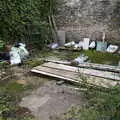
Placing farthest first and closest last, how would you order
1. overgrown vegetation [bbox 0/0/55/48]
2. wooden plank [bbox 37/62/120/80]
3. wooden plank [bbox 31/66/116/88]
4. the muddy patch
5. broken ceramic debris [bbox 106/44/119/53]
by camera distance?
broken ceramic debris [bbox 106/44/119/53] < overgrown vegetation [bbox 0/0/55/48] < wooden plank [bbox 37/62/120/80] < wooden plank [bbox 31/66/116/88] < the muddy patch

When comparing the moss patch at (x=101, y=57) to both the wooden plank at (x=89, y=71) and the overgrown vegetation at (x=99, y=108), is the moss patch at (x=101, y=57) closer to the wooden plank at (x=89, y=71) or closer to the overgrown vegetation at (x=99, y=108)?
the wooden plank at (x=89, y=71)

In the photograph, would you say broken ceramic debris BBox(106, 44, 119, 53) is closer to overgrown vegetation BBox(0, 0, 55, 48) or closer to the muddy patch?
overgrown vegetation BBox(0, 0, 55, 48)

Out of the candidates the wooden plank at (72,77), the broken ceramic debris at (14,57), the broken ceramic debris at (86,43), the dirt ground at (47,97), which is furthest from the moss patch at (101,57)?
the dirt ground at (47,97)

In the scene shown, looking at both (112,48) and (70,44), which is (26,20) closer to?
(70,44)

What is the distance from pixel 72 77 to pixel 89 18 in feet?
9.94

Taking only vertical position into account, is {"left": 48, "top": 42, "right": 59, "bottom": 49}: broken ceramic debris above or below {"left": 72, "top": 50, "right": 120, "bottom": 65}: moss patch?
above

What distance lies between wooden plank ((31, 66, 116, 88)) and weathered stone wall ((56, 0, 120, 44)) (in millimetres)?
2517

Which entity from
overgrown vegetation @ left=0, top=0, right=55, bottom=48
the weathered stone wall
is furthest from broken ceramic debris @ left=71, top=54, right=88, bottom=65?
overgrown vegetation @ left=0, top=0, right=55, bottom=48

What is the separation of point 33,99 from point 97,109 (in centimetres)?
138

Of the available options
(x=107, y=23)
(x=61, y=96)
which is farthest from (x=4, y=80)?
(x=107, y=23)

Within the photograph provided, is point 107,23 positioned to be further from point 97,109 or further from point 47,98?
point 97,109

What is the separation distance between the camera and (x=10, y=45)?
6.52 metres

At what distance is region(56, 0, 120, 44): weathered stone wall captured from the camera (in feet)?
23.3

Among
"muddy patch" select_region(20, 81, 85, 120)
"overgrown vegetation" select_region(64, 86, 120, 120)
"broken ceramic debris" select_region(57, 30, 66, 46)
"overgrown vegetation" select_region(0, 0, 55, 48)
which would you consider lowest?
"muddy patch" select_region(20, 81, 85, 120)
